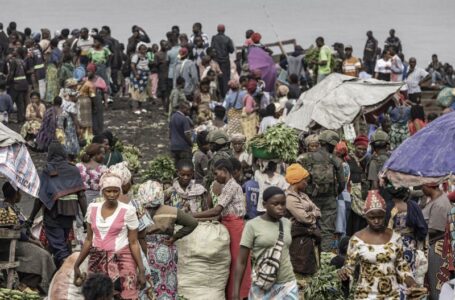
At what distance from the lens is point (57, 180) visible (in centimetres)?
1298

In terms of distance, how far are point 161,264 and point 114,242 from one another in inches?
50.8

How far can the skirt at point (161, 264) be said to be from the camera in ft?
37.7

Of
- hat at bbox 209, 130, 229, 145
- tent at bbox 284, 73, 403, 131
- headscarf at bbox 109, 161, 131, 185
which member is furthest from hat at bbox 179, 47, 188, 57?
headscarf at bbox 109, 161, 131, 185

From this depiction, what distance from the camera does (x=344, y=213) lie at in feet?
46.6

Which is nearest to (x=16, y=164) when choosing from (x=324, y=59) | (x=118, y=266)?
(x=118, y=266)

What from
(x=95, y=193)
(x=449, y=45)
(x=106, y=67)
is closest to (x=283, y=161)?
(x=95, y=193)

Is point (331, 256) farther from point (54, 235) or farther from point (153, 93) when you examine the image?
point (153, 93)

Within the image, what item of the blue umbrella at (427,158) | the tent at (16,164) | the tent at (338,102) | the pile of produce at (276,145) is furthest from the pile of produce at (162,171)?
the tent at (338,102)

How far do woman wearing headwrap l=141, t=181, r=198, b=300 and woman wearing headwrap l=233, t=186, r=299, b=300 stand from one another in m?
1.04

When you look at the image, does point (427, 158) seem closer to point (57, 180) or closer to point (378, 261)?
point (378, 261)

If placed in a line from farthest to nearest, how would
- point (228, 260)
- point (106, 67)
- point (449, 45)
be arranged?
point (449, 45) < point (106, 67) < point (228, 260)

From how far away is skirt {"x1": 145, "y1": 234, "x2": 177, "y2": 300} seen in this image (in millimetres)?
11500

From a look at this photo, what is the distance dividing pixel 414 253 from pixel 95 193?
11.5ft

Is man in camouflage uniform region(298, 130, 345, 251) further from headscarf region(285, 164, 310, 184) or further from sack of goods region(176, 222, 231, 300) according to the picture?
sack of goods region(176, 222, 231, 300)
